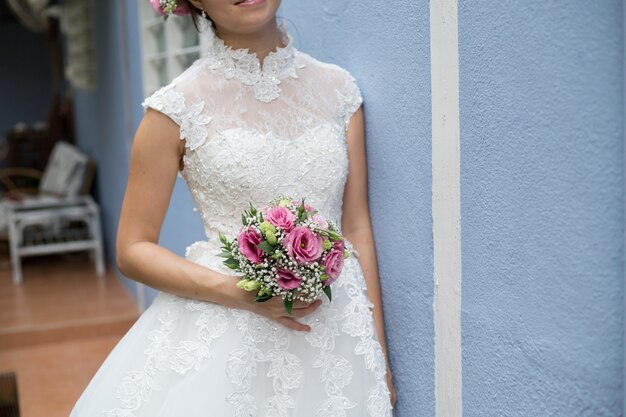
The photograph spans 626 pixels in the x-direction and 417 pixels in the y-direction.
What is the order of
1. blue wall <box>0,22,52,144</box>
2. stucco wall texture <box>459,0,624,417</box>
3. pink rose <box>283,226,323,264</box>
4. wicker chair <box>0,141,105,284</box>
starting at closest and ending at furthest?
stucco wall texture <box>459,0,624,417</box> < pink rose <box>283,226,323,264</box> < wicker chair <box>0,141,105,284</box> < blue wall <box>0,22,52,144</box>

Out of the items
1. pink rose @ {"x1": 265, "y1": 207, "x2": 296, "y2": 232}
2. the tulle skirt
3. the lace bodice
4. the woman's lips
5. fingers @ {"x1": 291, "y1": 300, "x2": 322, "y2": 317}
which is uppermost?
the woman's lips

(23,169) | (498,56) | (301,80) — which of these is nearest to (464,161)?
(498,56)

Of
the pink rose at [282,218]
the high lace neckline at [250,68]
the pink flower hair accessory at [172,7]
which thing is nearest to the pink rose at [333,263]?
the pink rose at [282,218]

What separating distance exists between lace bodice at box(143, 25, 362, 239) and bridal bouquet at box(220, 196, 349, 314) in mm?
258

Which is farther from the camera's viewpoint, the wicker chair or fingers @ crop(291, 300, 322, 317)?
the wicker chair

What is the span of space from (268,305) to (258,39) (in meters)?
0.73

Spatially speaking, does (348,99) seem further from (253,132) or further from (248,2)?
(248,2)

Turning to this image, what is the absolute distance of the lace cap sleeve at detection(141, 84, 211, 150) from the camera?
216 centimetres

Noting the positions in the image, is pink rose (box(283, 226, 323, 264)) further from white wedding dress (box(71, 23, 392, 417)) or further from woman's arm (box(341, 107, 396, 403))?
woman's arm (box(341, 107, 396, 403))

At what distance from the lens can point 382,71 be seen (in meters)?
2.29

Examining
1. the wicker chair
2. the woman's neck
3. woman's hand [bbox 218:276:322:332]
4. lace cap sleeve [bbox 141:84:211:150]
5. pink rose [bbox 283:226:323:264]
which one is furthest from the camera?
the wicker chair

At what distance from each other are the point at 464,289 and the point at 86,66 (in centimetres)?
728

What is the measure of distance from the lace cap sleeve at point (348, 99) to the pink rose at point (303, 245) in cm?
57

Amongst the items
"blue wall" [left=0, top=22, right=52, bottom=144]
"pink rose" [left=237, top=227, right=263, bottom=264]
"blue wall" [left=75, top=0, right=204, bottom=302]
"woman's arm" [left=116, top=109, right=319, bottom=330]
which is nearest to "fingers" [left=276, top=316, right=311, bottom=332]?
"woman's arm" [left=116, top=109, right=319, bottom=330]
